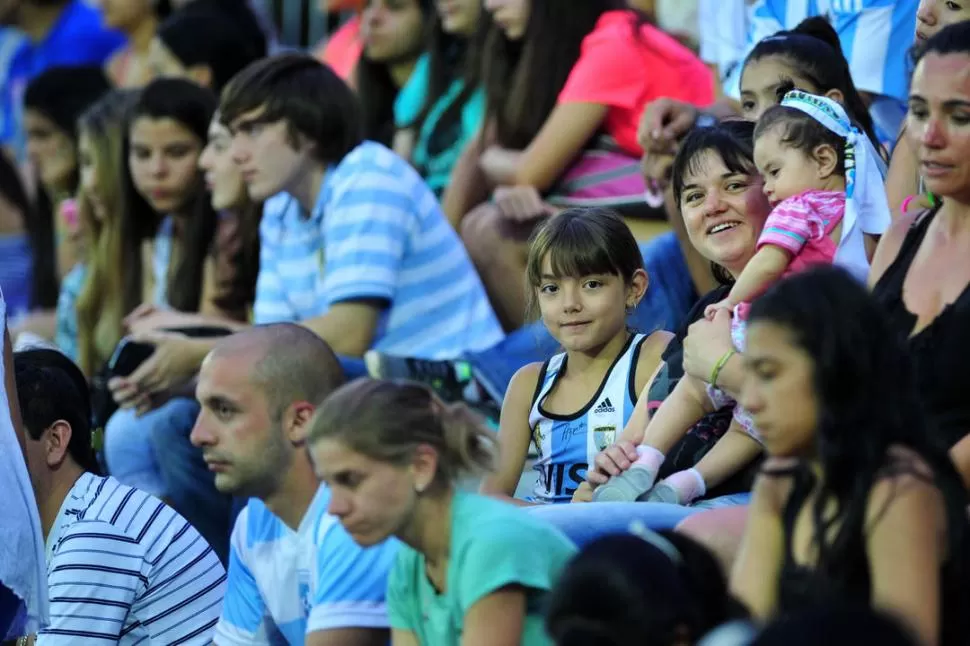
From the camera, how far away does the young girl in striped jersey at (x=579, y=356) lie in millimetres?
3799

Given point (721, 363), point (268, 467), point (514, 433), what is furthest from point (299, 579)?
point (721, 363)

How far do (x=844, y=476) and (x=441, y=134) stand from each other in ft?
11.9

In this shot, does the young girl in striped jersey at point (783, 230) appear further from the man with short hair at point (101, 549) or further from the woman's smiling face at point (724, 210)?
the man with short hair at point (101, 549)

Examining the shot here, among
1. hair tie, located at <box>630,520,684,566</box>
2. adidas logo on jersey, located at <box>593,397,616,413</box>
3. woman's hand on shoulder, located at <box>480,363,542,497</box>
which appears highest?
hair tie, located at <box>630,520,684,566</box>

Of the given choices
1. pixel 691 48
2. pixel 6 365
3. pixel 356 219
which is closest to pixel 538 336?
pixel 356 219

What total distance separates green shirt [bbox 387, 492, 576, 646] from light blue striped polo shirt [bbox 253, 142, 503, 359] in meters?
2.08

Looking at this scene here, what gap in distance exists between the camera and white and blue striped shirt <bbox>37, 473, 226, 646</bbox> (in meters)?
3.60

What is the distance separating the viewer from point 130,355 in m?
5.25

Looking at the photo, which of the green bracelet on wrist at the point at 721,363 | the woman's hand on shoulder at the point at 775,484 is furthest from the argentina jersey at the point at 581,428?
the woman's hand on shoulder at the point at 775,484

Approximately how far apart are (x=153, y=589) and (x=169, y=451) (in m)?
1.43

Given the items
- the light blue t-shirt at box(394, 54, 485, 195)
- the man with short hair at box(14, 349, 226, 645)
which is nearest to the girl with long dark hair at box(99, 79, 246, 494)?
the light blue t-shirt at box(394, 54, 485, 195)

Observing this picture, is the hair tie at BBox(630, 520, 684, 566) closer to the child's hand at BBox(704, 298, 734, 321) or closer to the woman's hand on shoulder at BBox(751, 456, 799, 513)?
the woman's hand on shoulder at BBox(751, 456, 799, 513)

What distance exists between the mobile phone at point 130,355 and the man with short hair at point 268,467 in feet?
5.11

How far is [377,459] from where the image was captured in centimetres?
293
